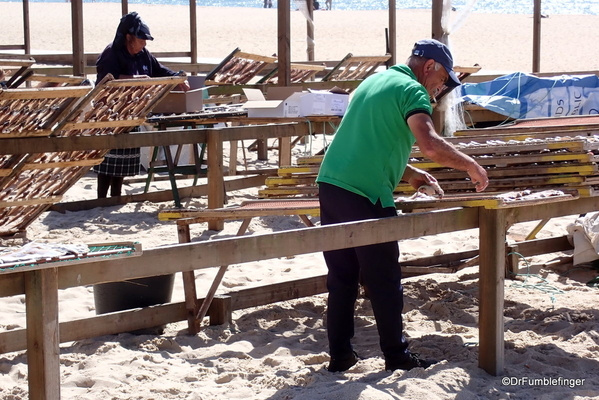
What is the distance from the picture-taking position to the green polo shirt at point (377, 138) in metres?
3.44

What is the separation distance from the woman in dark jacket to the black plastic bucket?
2.44 meters

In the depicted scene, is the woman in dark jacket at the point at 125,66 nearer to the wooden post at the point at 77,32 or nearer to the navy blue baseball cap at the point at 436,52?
the wooden post at the point at 77,32

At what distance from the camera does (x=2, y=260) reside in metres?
2.50

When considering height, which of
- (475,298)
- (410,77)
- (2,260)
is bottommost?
(475,298)

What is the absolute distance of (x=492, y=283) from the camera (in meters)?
3.69

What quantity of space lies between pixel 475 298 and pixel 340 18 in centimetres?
4373

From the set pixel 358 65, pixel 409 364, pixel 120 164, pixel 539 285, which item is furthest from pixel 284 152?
pixel 409 364

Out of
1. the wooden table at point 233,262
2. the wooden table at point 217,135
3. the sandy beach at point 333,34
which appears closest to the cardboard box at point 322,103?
the wooden table at point 217,135

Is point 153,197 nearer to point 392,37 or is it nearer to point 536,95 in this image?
point 536,95

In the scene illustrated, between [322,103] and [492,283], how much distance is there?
11.2ft

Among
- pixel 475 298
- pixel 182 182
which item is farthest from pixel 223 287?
pixel 182 182

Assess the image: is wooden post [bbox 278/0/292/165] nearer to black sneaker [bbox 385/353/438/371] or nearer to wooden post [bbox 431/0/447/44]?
wooden post [bbox 431/0/447/44]

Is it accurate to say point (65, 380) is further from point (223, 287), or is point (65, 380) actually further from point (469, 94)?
point (469, 94)

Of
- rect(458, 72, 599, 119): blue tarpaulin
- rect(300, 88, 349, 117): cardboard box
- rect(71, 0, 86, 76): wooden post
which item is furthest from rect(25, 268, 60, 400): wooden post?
rect(458, 72, 599, 119): blue tarpaulin
